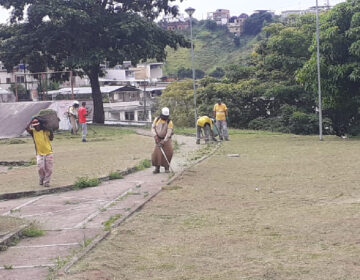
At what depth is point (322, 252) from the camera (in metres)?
6.81

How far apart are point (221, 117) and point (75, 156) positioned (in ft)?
22.9

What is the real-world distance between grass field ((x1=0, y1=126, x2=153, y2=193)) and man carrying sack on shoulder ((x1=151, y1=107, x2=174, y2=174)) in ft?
3.42

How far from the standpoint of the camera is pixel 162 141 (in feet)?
51.4

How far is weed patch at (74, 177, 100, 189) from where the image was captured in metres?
13.4

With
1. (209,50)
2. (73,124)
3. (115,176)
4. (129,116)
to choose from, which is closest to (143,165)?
(115,176)

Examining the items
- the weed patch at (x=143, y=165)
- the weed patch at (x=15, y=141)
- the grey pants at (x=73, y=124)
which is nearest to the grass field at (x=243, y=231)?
the weed patch at (x=143, y=165)

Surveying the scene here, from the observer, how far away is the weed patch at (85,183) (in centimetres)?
1336

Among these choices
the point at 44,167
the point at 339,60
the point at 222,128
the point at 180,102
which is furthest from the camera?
the point at 180,102

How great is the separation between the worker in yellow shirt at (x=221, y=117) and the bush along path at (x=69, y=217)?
28.7 ft

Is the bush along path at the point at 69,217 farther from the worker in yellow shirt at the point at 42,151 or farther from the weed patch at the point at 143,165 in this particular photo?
the worker in yellow shirt at the point at 42,151

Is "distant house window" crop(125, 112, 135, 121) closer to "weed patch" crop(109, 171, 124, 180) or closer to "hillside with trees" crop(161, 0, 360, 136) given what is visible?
"hillside with trees" crop(161, 0, 360, 136)

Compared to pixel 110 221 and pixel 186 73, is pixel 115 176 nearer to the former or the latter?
pixel 110 221

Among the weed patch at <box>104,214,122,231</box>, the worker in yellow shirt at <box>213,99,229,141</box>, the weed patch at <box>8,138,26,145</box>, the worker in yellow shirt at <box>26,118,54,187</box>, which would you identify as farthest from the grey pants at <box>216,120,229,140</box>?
the weed patch at <box>104,214,122,231</box>

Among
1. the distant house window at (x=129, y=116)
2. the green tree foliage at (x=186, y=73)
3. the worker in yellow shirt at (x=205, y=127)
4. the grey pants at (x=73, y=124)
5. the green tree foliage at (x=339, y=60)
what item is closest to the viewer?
the worker in yellow shirt at (x=205, y=127)
